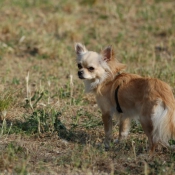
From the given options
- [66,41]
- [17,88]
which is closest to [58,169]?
[17,88]

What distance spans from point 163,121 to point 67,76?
351 centimetres

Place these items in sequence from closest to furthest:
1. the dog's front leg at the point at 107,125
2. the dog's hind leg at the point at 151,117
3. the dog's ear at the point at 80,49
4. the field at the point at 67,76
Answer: the field at the point at 67,76, the dog's hind leg at the point at 151,117, the dog's front leg at the point at 107,125, the dog's ear at the point at 80,49

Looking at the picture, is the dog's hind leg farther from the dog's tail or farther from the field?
the field

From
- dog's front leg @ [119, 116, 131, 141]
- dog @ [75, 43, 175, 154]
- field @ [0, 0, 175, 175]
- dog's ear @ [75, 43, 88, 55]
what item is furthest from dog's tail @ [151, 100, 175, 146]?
dog's ear @ [75, 43, 88, 55]

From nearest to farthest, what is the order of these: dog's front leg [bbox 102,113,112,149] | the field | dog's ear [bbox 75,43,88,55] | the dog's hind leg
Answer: the field
the dog's hind leg
dog's front leg [bbox 102,113,112,149]
dog's ear [bbox 75,43,88,55]

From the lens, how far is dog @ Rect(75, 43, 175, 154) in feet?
17.2

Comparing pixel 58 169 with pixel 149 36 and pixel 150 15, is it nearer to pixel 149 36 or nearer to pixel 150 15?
pixel 149 36

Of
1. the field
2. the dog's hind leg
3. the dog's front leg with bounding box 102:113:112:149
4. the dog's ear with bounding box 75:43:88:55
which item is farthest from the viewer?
the dog's ear with bounding box 75:43:88:55

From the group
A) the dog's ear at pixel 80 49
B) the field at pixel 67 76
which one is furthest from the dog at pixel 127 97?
the field at pixel 67 76

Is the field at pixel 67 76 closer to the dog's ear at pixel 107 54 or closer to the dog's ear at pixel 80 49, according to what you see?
the dog's ear at pixel 80 49

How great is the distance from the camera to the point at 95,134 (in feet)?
20.6

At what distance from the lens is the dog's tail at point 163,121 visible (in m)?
5.19

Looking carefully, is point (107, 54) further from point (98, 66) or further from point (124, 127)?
point (124, 127)

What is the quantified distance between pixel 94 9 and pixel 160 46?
274cm
